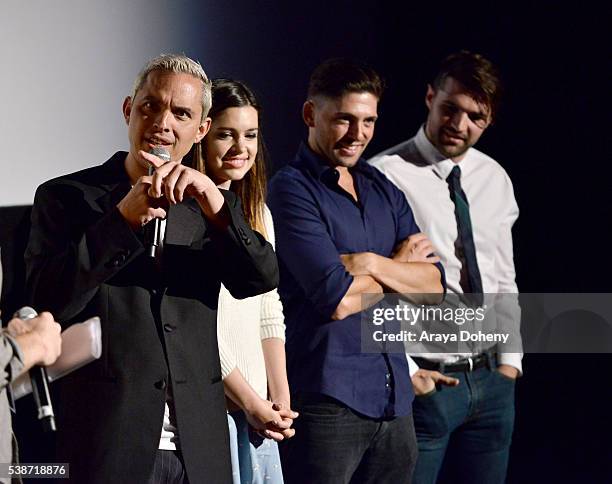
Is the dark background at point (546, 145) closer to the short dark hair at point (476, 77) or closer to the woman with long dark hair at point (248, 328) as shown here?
the short dark hair at point (476, 77)

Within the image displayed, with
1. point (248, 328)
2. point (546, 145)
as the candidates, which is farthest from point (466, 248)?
point (248, 328)

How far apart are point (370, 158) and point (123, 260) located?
226 centimetres

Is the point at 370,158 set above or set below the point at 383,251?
above

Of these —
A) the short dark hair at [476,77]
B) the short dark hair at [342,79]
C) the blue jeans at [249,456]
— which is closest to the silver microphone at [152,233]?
the blue jeans at [249,456]

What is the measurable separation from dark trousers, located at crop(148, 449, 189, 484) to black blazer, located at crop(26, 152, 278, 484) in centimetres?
3

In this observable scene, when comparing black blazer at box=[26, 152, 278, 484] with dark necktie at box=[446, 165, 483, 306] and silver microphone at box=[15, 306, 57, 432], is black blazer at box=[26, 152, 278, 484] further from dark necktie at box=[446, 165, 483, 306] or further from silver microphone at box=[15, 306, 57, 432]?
dark necktie at box=[446, 165, 483, 306]

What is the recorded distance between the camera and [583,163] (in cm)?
492

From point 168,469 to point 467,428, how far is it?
1.85 metres

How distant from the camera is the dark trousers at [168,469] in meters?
2.56

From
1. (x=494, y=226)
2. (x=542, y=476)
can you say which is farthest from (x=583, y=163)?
(x=542, y=476)

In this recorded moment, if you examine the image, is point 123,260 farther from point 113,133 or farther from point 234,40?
point 234,40

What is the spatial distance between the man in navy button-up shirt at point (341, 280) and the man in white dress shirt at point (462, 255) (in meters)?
0.32

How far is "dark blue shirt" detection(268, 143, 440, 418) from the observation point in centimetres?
354

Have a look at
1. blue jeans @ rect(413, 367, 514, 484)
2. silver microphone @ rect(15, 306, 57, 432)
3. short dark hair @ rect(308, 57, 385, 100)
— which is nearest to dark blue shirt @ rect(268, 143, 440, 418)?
short dark hair @ rect(308, 57, 385, 100)
